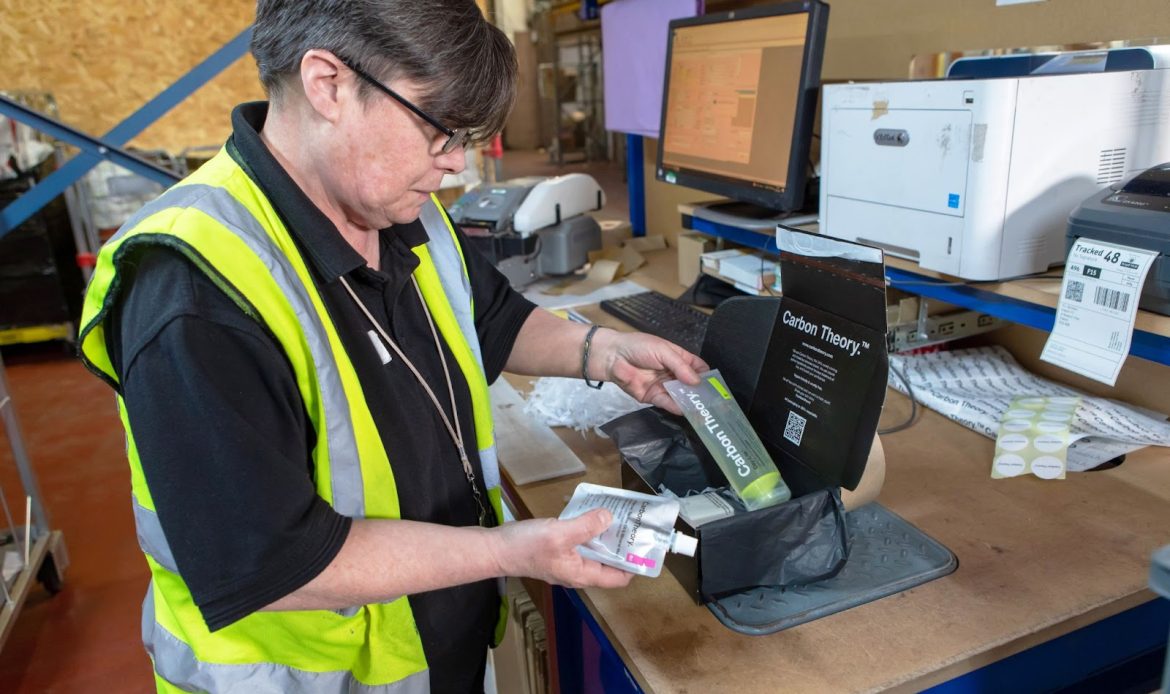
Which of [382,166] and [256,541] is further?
[382,166]

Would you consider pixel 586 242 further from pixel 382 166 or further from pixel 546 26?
pixel 546 26

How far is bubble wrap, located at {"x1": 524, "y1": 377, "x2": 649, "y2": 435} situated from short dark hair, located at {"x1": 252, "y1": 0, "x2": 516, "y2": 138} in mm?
629

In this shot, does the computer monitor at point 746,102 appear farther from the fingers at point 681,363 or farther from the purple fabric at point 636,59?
the fingers at point 681,363

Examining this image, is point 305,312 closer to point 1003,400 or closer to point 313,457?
point 313,457

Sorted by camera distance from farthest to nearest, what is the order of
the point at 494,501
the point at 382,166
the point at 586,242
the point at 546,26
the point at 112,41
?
the point at 546,26 → the point at 112,41 → the point at 586,242 → the point at 494,501 → the point at 382,166

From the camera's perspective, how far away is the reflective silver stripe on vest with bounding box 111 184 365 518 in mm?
770

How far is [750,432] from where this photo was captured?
1.01 metres

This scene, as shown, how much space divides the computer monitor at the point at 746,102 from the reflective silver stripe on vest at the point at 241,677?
46.3 inches

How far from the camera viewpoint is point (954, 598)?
0.88 meters

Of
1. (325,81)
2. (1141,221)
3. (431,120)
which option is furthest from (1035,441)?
(325,81)

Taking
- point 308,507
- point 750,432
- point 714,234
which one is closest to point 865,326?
point 750,432

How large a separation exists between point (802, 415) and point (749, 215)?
0.92 meters

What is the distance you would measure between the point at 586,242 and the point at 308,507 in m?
1.72

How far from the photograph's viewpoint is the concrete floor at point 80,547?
2055mm
